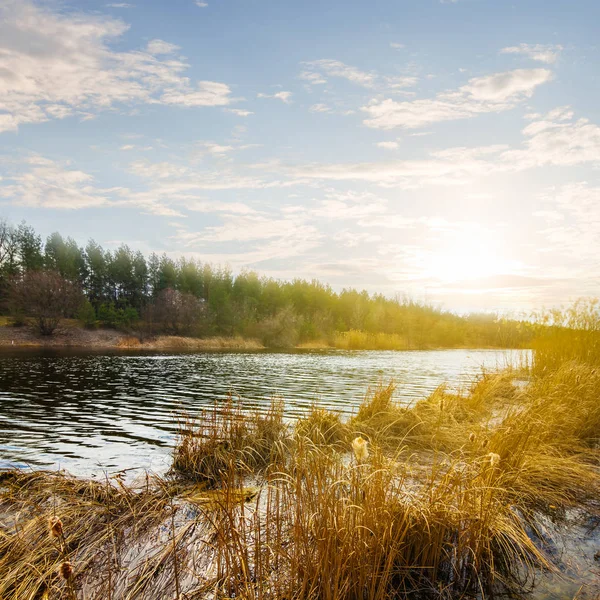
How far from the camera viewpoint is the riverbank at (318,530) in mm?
2760

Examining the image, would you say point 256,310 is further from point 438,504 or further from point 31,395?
point 438,504

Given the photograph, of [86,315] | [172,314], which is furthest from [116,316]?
[172,314]

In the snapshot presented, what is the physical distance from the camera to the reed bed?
2758 mm

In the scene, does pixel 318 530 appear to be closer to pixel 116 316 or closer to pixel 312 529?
pixel 312 529

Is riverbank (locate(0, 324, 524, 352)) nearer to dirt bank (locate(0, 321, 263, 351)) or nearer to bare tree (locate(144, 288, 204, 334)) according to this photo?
dirt bank (locate(0, 321, 263, 351))

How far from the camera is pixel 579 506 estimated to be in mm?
4578

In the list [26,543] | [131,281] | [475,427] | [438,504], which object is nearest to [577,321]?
[475,427]

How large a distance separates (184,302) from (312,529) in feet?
198

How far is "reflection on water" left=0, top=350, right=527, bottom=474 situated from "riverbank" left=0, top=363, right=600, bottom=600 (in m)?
2.51

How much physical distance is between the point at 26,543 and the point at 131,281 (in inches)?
2691

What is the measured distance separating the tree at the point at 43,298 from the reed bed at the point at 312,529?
169 feet

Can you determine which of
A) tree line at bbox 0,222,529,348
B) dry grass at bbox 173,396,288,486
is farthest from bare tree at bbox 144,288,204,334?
dry grass at bbox 173,396,288,486

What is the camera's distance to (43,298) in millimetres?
50438

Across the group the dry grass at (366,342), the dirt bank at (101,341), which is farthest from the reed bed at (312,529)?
the dry grass at (366,342)
